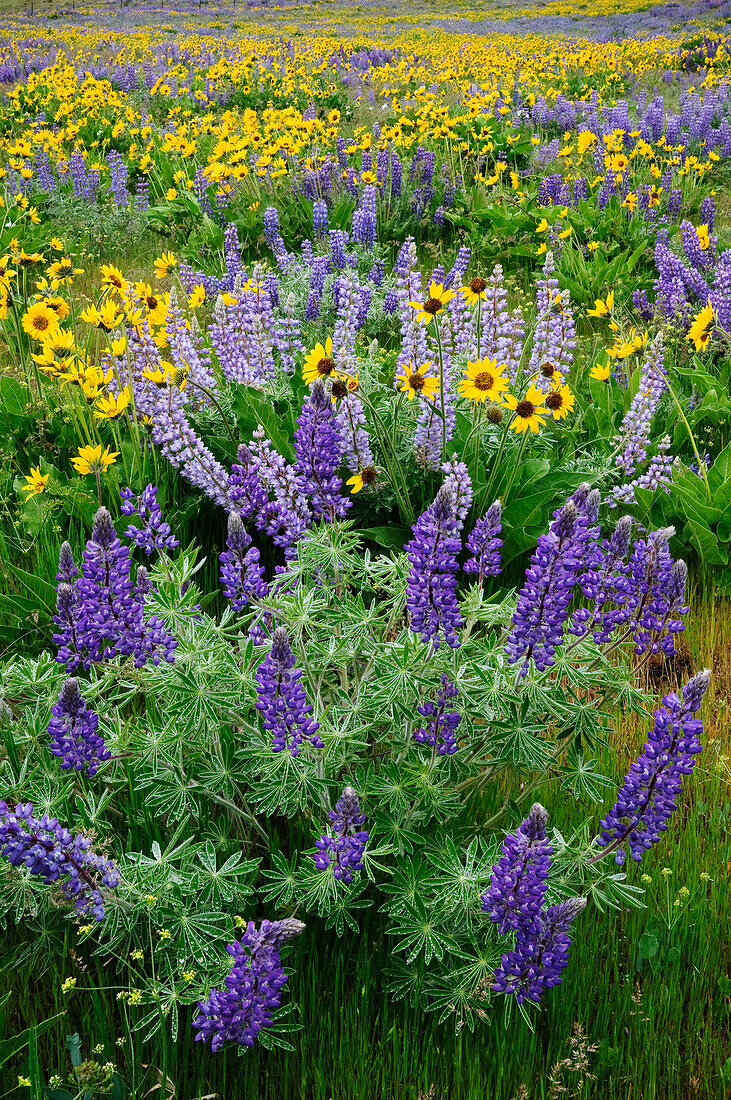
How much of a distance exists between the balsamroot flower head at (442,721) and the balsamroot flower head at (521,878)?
0.28 metres

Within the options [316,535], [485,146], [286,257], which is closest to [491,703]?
[316,535]

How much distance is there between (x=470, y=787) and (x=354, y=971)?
0.52 m

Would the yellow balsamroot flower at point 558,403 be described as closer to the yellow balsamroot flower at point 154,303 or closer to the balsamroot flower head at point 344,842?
the yellow balsamroot flower at point 154,303

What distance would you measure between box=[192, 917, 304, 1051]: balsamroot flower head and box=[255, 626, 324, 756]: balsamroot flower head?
0.37 m

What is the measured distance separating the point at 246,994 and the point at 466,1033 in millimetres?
543

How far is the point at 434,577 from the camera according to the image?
173 cm

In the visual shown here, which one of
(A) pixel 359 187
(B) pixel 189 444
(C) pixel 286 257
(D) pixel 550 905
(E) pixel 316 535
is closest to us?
(D) pixel 550 905

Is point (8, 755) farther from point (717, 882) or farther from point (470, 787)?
point (717, 882)

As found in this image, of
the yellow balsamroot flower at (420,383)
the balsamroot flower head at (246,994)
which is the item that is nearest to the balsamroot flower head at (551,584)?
the balsamroot flower head at (246,994)

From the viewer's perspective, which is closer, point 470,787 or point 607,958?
point 607,958

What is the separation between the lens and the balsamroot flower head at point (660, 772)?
1.65 meters

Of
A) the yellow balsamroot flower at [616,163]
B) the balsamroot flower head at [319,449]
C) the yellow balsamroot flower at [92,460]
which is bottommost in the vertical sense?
the yellow balsamroot flower at [92,460]

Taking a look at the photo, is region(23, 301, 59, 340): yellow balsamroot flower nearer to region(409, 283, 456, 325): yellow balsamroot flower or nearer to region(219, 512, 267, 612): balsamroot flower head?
region(409, 283, 456, 325): yellow balsamroot flower

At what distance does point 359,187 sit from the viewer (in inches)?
293
